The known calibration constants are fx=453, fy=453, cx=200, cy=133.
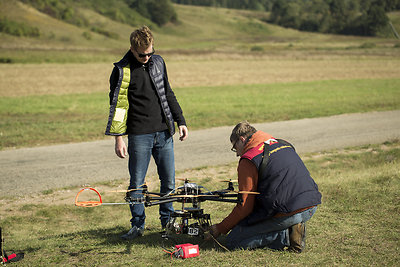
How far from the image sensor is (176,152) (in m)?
11.7

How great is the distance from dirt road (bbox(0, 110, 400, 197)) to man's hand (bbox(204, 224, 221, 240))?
4672 millimetres

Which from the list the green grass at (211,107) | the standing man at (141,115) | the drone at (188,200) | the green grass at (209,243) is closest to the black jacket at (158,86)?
the standing man at (141,115)

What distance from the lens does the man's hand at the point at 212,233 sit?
16.5ft

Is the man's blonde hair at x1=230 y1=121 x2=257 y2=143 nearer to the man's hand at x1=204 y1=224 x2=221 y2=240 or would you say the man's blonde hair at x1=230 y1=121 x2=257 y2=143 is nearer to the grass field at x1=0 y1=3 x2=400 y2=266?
the man's hand at x1=204 y1=224 x2=221 y2=240

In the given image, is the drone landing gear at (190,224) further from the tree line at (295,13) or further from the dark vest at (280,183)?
the tree line at (295,13)

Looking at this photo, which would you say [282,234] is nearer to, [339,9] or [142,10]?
[339,9]

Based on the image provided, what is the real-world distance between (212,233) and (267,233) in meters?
0.62

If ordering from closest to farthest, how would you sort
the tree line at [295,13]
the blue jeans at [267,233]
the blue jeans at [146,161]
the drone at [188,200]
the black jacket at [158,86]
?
the blue jeans at [267,233] → the drone at [188,200] → the black jacket at [158,86] → the blue jeans at [146,161] → the tree line at [295,13]

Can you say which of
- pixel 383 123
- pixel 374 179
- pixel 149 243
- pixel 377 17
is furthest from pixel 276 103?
pixel 377 17

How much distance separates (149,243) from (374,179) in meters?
4.46

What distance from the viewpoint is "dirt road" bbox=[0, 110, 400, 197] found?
30.9ft

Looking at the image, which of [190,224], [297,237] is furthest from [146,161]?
[297,237]

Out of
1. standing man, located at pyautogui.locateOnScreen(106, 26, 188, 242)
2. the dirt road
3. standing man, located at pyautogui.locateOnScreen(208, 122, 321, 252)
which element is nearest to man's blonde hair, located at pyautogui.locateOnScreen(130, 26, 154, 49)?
standing man, located at pyautogui.locateOnScreen(106, 26, 188, 242)

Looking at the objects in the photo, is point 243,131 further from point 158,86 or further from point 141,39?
point 141,39
